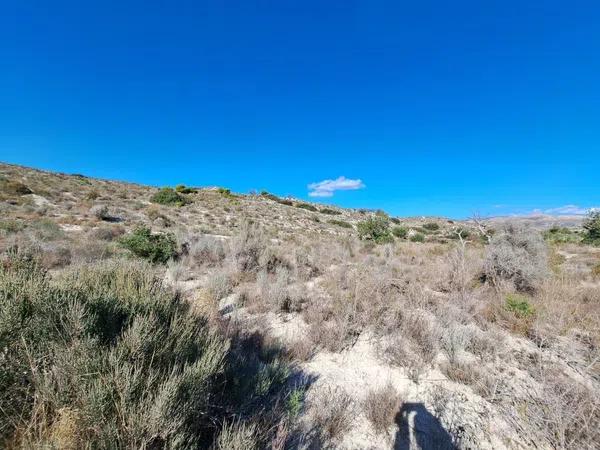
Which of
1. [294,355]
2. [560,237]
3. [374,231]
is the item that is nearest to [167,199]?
[374,231]

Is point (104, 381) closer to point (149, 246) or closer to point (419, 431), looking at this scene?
point (419, 431)

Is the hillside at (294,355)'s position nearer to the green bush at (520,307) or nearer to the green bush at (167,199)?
the green bush at (520,307)

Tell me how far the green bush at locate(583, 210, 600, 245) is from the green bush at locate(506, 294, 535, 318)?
1560 cm

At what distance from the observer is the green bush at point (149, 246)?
303 inches

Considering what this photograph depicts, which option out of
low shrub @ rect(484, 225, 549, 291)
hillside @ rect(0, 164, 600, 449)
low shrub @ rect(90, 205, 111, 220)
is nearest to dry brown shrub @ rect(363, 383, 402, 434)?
hillside @ rect(0, 164, 600, 449)

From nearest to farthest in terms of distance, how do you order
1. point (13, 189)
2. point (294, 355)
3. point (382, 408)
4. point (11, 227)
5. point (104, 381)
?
point (104, 381), point (382, 408), point (294, 355), point (11, 227), point (13, 189)

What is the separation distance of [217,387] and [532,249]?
893cm

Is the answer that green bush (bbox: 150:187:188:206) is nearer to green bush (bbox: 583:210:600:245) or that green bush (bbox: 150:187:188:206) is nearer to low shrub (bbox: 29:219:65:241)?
low shrub (bbox: 29:219:65:241)

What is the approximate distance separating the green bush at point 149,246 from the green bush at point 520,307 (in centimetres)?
823

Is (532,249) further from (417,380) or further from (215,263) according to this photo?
(215,263)

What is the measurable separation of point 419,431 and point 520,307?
11.5 feet

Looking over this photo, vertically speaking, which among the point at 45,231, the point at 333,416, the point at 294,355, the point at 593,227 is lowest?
the point at 333,416

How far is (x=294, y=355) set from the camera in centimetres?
375

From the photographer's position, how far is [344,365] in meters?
3.72
